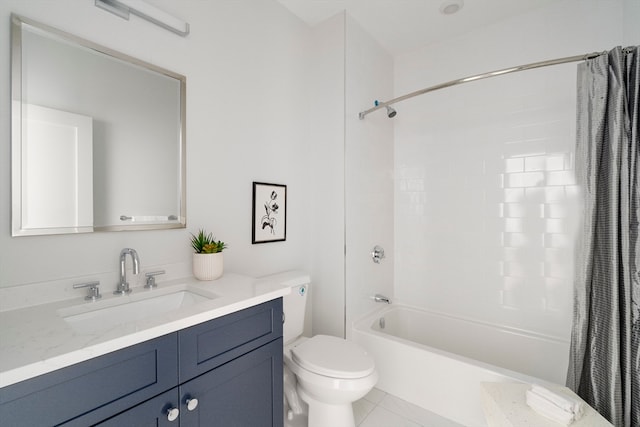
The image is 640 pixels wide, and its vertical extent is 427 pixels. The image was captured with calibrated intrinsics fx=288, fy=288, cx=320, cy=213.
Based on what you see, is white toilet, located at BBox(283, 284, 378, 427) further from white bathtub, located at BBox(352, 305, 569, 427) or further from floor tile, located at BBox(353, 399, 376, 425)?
white bathtub, located at BBox(352, 305, 569, 427)

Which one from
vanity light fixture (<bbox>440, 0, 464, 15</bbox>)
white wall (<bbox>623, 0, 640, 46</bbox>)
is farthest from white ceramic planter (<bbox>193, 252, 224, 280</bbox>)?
white wall (<bbox>623, 0, 640, 46</bbox>)

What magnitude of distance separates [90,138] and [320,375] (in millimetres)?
1493

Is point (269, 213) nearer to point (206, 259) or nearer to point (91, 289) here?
point (206, 259)

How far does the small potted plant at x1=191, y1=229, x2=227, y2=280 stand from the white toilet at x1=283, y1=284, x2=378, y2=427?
0.48m

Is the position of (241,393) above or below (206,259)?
below

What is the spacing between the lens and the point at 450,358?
5.61 ft

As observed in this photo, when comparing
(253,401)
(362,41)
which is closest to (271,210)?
(253,401)

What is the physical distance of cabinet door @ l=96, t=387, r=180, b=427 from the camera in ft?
2.64

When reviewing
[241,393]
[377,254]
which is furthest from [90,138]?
[377,254]

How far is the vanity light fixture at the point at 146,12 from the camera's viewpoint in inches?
48.5

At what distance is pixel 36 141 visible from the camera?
1.06 meters

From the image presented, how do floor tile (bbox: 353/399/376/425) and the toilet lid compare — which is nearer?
the toilet lid

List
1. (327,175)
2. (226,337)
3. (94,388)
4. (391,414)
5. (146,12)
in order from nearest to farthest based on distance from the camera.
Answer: (94,388) → (226,337) → (146,12) → (391,414) → (327,175)

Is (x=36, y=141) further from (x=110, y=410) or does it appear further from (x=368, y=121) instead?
(x=368, y=121)
